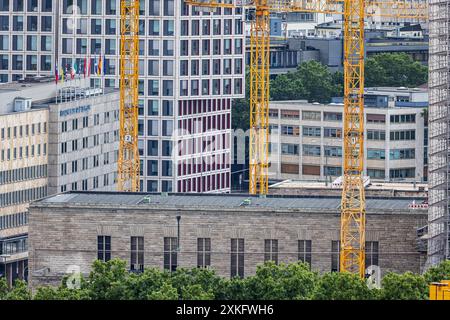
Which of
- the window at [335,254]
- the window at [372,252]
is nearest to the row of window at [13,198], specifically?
the window at [335,254]

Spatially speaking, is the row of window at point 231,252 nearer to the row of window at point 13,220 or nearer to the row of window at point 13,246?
the row of window at point 13,246

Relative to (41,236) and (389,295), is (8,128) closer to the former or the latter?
(41,236)

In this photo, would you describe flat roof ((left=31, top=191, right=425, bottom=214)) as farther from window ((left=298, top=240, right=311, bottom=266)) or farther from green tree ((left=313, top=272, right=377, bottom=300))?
green tree ((left=313, top=272, right=377, bottom=300))

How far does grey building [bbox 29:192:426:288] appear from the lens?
151250 millimetres

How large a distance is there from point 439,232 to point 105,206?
849 inches

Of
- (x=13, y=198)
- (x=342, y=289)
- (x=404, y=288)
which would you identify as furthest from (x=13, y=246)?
(x=404, y=288)

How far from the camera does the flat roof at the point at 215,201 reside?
15325 centimetres

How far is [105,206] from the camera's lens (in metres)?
154

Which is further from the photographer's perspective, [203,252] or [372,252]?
[203,252]

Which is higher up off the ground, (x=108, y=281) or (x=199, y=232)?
(x=199, y=232)

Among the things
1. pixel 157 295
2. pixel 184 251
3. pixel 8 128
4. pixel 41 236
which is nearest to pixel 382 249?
pixel 184 251

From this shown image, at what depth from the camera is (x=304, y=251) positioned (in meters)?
152

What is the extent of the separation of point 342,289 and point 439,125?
2967cm

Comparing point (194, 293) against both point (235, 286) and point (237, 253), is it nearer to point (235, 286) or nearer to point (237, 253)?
point (235, 286)
